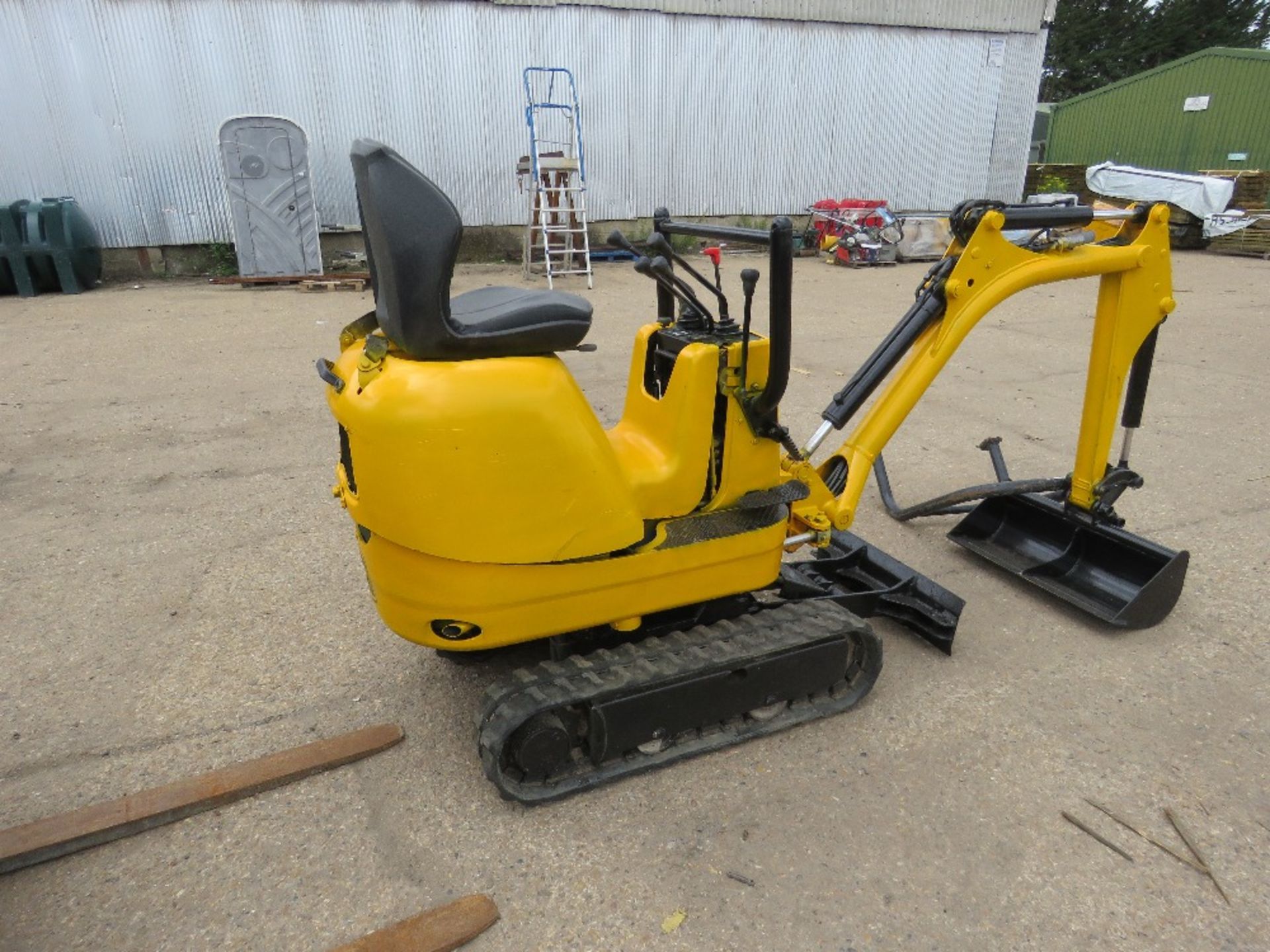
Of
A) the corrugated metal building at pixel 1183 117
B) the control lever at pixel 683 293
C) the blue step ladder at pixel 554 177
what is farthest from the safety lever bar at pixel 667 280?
the corrugated metal building at pixel 1183 117

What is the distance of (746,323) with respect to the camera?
7.98ft

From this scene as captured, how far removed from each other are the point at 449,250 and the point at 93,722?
2.08 metres

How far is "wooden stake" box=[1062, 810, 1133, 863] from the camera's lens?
91.7 inches

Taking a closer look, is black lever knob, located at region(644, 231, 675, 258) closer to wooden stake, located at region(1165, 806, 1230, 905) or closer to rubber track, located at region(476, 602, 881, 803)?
rubber track, located at region(476, 602, 881, 803)

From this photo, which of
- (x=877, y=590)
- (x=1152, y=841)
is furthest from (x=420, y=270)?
(x=1152, y=841)

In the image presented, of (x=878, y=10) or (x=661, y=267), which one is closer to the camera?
(x=661, y=267)

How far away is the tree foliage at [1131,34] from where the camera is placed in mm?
38031

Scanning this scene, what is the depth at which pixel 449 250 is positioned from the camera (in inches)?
85.0

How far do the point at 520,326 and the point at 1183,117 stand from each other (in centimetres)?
2546

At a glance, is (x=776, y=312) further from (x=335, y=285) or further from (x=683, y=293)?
(x=335, y=285)

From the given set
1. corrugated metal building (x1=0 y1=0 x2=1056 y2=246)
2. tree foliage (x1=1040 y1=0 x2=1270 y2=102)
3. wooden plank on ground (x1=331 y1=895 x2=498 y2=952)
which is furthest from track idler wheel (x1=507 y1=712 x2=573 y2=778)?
tree foliage (x1=1040 y1=0 x2=1270 y2=102)

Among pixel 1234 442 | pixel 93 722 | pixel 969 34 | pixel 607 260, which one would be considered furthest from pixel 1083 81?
pixel 93 722

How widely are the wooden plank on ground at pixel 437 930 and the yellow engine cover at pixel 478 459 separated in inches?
35.2

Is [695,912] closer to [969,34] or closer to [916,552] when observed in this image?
[916,552]
